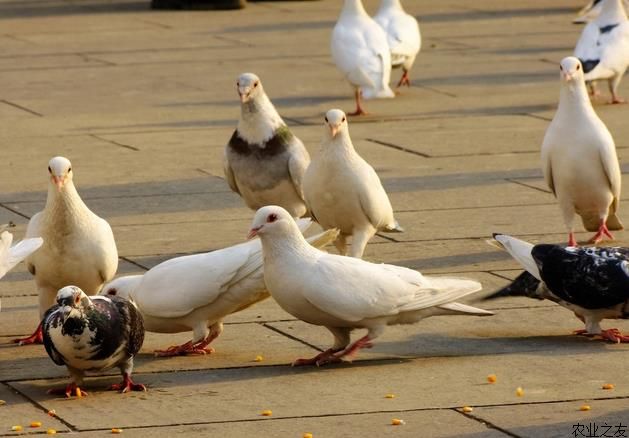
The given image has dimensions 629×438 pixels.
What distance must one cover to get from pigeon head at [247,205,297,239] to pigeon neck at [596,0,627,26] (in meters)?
9.48

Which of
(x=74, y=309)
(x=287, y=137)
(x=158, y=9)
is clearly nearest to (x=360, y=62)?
(x=287, y=137)

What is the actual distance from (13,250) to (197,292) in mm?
970

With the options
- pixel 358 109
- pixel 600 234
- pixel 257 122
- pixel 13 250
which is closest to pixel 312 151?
pixel 358 109

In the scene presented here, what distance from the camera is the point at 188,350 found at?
8.04m

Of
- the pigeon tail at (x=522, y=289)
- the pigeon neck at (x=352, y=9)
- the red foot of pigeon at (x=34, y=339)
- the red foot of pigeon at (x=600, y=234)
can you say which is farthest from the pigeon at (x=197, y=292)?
the pigeon neck at (x=352, y=9)


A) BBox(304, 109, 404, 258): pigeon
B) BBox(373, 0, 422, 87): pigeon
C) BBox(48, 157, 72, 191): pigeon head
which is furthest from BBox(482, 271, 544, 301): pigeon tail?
BBox(373, 0, 422, 87): pigeon

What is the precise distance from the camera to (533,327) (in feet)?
27.6

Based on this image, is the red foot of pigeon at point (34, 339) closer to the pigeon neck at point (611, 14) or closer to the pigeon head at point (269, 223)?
the pigeon head at point (269, 223)

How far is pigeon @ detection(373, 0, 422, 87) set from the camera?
17141mm

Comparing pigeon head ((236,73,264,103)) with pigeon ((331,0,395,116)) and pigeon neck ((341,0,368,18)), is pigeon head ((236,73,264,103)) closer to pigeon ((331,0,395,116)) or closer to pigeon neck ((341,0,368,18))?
pigeon ((331,0,395,116))

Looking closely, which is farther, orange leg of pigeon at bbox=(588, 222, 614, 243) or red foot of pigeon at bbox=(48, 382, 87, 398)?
orange leg of pigeon at bbox=(588, 222, 614, 243)

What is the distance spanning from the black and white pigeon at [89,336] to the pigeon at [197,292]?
1.65ft

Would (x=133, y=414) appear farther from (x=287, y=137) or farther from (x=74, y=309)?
(x=287, y=137)

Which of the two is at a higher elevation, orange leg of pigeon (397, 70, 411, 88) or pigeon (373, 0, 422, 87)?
pigeon (373, 0, 422, 87)
